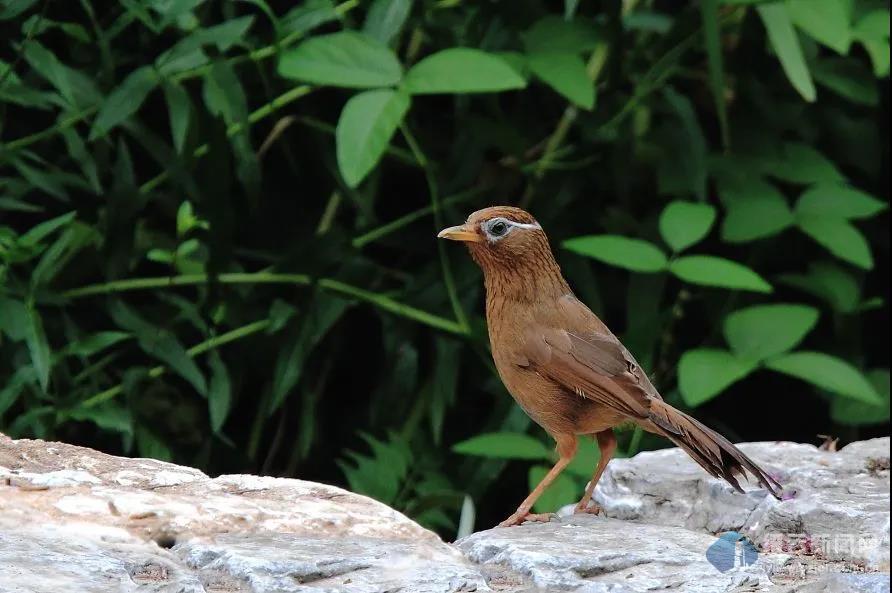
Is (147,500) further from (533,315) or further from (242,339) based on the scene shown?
(242,339)

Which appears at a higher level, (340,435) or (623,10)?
(623,10)

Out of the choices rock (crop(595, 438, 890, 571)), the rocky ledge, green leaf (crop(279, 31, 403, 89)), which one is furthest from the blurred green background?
the rocky ledge

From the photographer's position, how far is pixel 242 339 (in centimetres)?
375

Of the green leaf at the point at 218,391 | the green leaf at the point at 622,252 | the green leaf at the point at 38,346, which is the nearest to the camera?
the green leaf at the point at 38,346

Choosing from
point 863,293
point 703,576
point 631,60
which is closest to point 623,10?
point 631,60

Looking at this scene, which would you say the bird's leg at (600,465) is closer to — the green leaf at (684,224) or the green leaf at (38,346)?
the green leaf at (684,224)

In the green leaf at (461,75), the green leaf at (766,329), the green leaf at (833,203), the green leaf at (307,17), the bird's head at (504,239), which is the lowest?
the green leaf at (766,329)

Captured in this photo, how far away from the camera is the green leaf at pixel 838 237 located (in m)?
3.75

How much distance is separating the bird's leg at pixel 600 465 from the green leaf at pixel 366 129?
0.78 metres

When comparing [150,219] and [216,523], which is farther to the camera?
[150,219]

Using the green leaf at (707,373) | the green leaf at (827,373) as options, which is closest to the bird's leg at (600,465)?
the green leaf at (707,373)

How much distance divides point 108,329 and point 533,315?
1382 millimetres

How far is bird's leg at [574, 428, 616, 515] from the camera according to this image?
107 inches

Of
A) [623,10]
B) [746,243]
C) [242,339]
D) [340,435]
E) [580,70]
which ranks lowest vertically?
[340,435]
